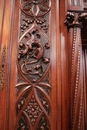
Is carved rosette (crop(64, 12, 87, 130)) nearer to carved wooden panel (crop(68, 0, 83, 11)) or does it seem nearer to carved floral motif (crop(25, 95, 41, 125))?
carved wooden panel (crop(68, 0, 83, 11))

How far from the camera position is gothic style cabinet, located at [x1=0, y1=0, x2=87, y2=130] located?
109 centimetres

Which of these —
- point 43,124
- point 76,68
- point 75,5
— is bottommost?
point 43,124

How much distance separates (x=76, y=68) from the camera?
3.65 feet

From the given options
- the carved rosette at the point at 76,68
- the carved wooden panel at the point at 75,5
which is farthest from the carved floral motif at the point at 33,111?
the carved wooden panel at the point at 75,5

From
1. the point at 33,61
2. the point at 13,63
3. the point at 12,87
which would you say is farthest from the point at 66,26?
the point at 12,87

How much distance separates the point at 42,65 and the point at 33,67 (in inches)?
2.3

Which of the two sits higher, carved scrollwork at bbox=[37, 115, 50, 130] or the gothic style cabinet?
the gothic style cabinet

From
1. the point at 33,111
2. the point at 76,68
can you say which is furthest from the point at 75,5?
the point at 33,111

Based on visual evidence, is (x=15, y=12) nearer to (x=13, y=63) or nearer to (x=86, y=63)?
(x=13, y=63)

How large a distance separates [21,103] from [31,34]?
450mm

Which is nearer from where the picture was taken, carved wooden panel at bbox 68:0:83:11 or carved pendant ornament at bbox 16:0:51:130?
carved pendant ornament at bbox 16:0:51:130

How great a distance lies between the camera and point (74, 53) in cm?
114

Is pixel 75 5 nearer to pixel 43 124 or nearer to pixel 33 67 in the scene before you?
pixel 33 67

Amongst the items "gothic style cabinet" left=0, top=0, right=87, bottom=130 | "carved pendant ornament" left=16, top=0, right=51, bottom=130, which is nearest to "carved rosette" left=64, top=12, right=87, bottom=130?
"gothic style cabinet" left=0, top=0, right=87, bottom=130
